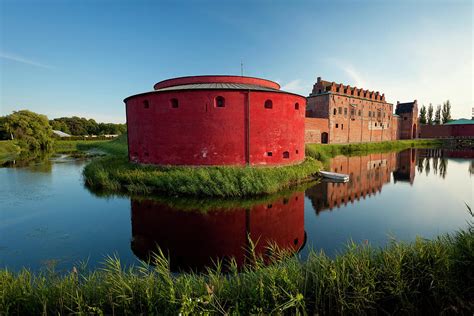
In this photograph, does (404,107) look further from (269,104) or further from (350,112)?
(269,104)

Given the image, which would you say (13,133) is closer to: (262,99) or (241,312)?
(262,99)

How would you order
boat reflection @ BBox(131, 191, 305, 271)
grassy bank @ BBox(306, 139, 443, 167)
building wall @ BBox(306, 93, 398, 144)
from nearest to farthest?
boat reflection @ BBox(131, 191, 305, 271) < grassy bank @ BBox(306, 139, 443, 167) < building wall @ BBox(306, 93, 398, 144)

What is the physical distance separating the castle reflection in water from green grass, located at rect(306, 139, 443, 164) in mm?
7685

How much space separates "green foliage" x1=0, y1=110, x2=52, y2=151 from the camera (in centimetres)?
2858

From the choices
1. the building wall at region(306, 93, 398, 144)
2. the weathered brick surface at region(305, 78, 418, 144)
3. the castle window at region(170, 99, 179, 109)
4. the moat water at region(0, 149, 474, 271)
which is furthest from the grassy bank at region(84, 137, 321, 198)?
the building wall at region(306, 93, 398, 144)

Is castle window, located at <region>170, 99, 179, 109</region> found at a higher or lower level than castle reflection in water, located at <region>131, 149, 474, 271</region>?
higher

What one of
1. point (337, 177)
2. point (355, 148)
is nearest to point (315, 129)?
point (355, 148)

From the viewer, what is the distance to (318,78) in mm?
27141

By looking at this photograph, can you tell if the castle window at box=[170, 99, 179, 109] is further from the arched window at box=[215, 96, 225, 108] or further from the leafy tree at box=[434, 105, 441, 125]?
the leafy tree at box=[434, 105, 441, 125]

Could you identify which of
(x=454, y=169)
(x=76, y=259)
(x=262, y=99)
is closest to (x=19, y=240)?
(x=76, y=259)

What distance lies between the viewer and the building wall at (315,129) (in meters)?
22.5

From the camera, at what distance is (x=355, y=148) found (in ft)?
82.4

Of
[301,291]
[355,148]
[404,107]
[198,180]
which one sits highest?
[404,107]

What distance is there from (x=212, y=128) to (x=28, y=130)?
29.8 meters
